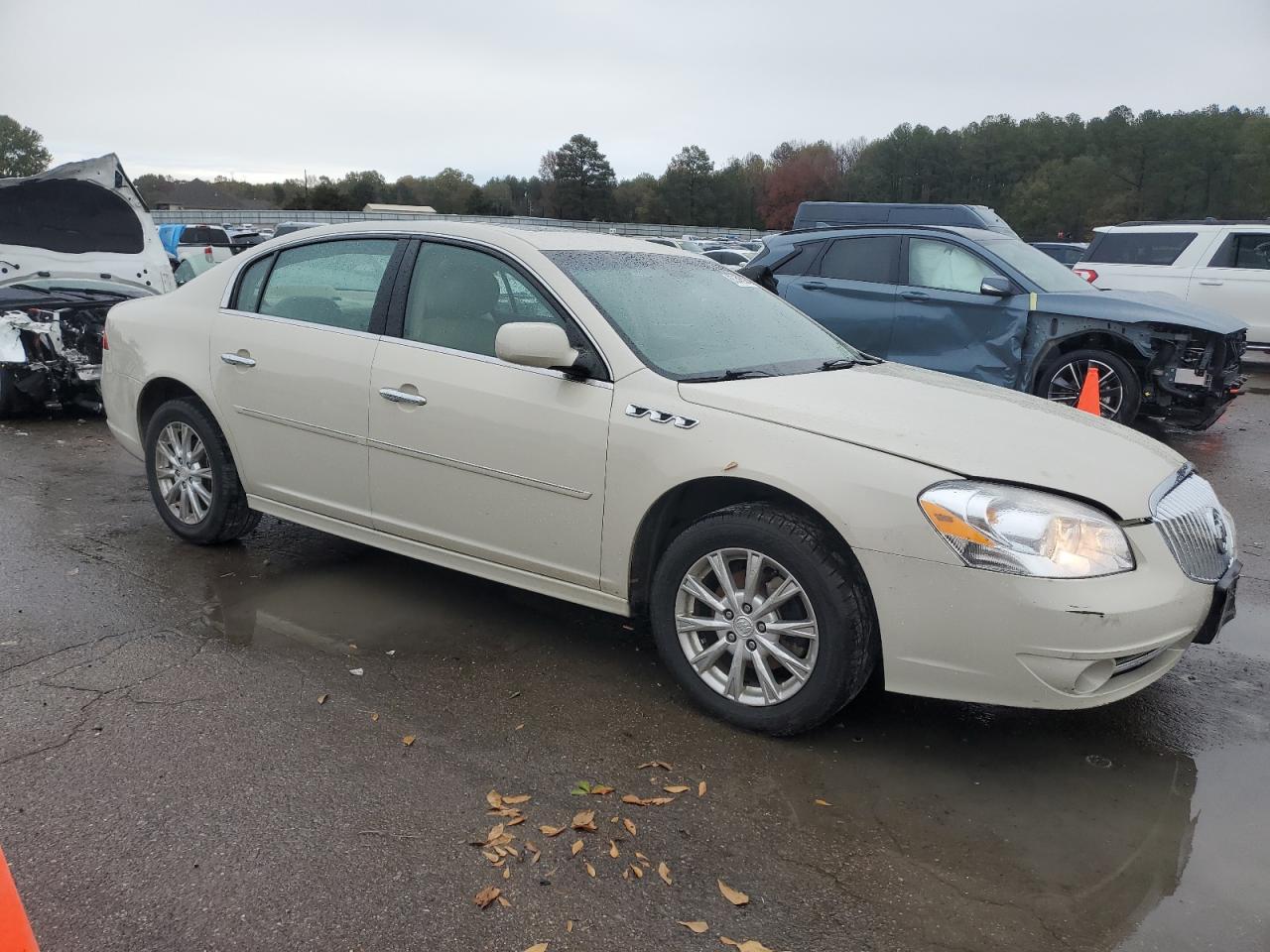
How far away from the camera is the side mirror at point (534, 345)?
3762 millimetres

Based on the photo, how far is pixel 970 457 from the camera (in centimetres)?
328

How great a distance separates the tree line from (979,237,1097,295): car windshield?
56.2 meters

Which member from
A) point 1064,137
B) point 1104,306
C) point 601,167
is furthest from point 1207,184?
point 1104,306

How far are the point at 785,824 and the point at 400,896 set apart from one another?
1127 mm

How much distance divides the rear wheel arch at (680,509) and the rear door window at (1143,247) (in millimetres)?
12090

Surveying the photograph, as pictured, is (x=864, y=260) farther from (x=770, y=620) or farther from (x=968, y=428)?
(x=770, y=620)

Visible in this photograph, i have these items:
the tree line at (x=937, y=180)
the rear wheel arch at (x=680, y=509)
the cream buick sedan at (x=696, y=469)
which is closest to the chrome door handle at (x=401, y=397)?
the cream buick sedan at (x=696, y=469)

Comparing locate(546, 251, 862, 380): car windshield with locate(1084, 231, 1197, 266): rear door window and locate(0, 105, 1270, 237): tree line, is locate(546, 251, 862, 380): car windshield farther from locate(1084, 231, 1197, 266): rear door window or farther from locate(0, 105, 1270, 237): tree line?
locate(0, 105, 1270, 237): tree line

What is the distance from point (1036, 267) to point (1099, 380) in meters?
1.19

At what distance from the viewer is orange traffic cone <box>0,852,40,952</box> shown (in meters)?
1.91

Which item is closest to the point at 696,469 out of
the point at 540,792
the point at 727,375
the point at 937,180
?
the point at 727,375

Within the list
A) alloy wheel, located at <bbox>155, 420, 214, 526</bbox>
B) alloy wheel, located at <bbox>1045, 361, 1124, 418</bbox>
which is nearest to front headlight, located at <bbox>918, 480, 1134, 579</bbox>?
alloy wheel, located at <bbox>155, 420, 214, 526</bbox>

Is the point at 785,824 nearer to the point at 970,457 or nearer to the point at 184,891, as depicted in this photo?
the point at 970,457

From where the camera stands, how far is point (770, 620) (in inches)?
137
